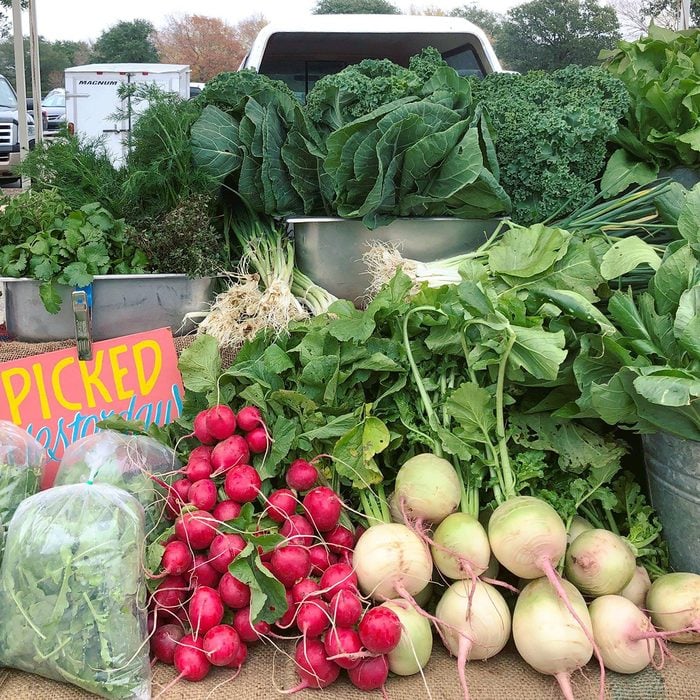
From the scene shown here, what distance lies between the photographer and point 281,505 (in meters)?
1.53

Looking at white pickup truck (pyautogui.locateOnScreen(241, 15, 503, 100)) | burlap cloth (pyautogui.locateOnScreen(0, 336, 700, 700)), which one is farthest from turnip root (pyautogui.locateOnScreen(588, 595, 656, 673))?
white pickup truck (pyautogui.locateOnScreen(241, 15, 503, 100))

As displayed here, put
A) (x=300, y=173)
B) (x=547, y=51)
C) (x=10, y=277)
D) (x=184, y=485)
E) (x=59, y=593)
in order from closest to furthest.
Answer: (x=59, y=593), (x=184, y=485), (x=10, y=277), (x=300, y=173), (x=547, y=51)

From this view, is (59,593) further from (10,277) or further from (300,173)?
(300,173)

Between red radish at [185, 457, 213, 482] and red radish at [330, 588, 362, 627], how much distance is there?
0.45 m

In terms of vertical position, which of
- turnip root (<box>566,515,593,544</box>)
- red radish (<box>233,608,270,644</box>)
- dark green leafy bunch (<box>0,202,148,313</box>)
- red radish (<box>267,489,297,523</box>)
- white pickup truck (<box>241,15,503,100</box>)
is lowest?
red radish (<box>233,608,270,644</box>)

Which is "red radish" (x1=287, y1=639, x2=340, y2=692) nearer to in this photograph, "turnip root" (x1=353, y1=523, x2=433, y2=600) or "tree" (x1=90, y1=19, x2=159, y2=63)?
"turnip root" (x1=353, y1=523, x2=433, y2=600)

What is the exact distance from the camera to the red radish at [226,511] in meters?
1.53

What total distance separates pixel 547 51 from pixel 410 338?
88.3 feet

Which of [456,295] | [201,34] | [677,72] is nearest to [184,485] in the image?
[456,295]

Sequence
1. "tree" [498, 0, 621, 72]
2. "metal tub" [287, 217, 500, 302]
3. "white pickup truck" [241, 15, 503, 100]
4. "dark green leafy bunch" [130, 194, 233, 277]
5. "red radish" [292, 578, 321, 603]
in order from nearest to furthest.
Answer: "red radish" [292, 578, 321, 603] < "dark green leafy bunch" [130, 194, 233, 277] < "metal tub" [287, 217, 500, 302] < "white pickup truck" [241, 15, 503, 100] < "tree" [498, 0, 621, 72]

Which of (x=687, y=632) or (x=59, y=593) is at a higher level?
(x=59, y=593)

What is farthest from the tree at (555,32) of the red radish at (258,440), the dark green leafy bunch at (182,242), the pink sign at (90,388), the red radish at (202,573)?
the red radish at (202,573)

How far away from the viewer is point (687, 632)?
1483 millimetres

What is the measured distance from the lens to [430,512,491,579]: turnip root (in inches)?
57.3
